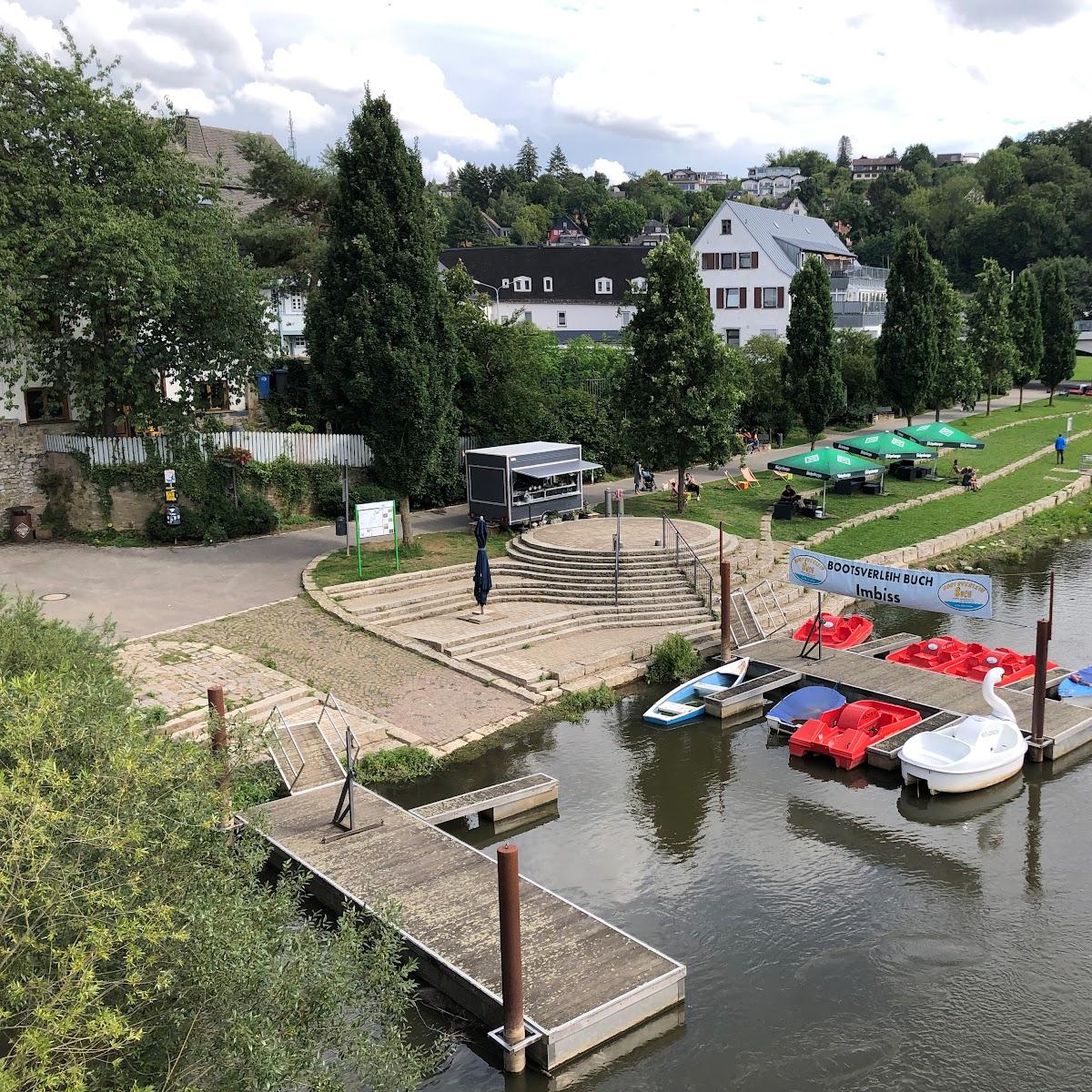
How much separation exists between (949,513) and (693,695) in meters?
18.9

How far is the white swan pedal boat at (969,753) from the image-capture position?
17.5m

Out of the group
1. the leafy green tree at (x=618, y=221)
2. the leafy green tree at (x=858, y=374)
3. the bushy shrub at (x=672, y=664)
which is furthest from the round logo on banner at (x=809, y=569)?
the leafy green tree at (x=618, y=221)

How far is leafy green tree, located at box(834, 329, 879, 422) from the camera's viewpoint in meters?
52.1

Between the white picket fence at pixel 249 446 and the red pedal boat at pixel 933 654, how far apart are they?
15830 mm

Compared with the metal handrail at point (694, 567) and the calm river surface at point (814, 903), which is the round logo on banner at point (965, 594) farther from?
the metal handrail at point (694, 567)

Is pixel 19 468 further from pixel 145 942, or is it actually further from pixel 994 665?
pixel 145 942

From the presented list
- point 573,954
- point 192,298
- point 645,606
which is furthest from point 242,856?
point 192,298

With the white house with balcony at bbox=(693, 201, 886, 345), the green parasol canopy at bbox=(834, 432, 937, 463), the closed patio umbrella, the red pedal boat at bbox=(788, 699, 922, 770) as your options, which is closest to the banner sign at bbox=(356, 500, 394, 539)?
the closed patio umbrella

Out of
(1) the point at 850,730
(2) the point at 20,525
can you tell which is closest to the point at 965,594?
(1) the point at 850,730

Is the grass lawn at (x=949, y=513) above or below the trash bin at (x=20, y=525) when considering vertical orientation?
below

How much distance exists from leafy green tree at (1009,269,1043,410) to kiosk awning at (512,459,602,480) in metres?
41.8

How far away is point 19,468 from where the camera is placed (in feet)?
98.9

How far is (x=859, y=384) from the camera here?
2060 inches

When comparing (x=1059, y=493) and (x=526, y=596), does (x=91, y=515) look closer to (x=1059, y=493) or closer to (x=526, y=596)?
(x=526, y=596)
